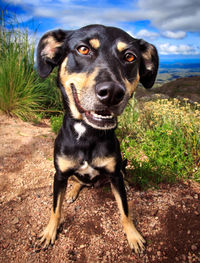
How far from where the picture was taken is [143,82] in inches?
111

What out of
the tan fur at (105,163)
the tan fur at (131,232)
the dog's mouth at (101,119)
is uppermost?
the dog's mouth at (101,119)

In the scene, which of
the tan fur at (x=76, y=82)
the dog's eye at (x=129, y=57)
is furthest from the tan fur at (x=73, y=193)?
the dog's eye at (x=129, y=57)

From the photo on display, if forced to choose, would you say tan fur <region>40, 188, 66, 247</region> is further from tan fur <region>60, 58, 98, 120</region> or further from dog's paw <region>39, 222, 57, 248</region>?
tan fur <region>60, 58, 98, 120</region>

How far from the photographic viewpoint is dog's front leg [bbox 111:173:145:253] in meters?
2.30

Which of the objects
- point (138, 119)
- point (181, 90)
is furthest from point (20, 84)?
point (181, 90)

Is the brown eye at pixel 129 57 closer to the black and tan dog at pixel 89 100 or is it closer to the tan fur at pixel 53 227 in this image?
the black and tan dog at pixel 89 100

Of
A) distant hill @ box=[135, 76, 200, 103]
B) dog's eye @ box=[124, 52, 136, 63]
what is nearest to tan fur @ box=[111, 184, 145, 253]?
dog's eye @ box=[124, 52, 136, 63]

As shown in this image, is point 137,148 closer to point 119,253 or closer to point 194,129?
point 194,129

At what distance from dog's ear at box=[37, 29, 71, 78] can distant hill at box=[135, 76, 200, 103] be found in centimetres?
765

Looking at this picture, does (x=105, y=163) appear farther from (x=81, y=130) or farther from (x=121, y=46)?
(x=121, y=46)

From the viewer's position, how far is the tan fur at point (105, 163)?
7.33ft

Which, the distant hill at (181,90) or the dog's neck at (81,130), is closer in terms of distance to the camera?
the dog's neck at (81,130)

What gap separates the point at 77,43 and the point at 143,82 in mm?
1129

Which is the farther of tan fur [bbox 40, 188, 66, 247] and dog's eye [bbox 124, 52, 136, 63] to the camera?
tan fur [bbox 40, 188, 66, 247]
